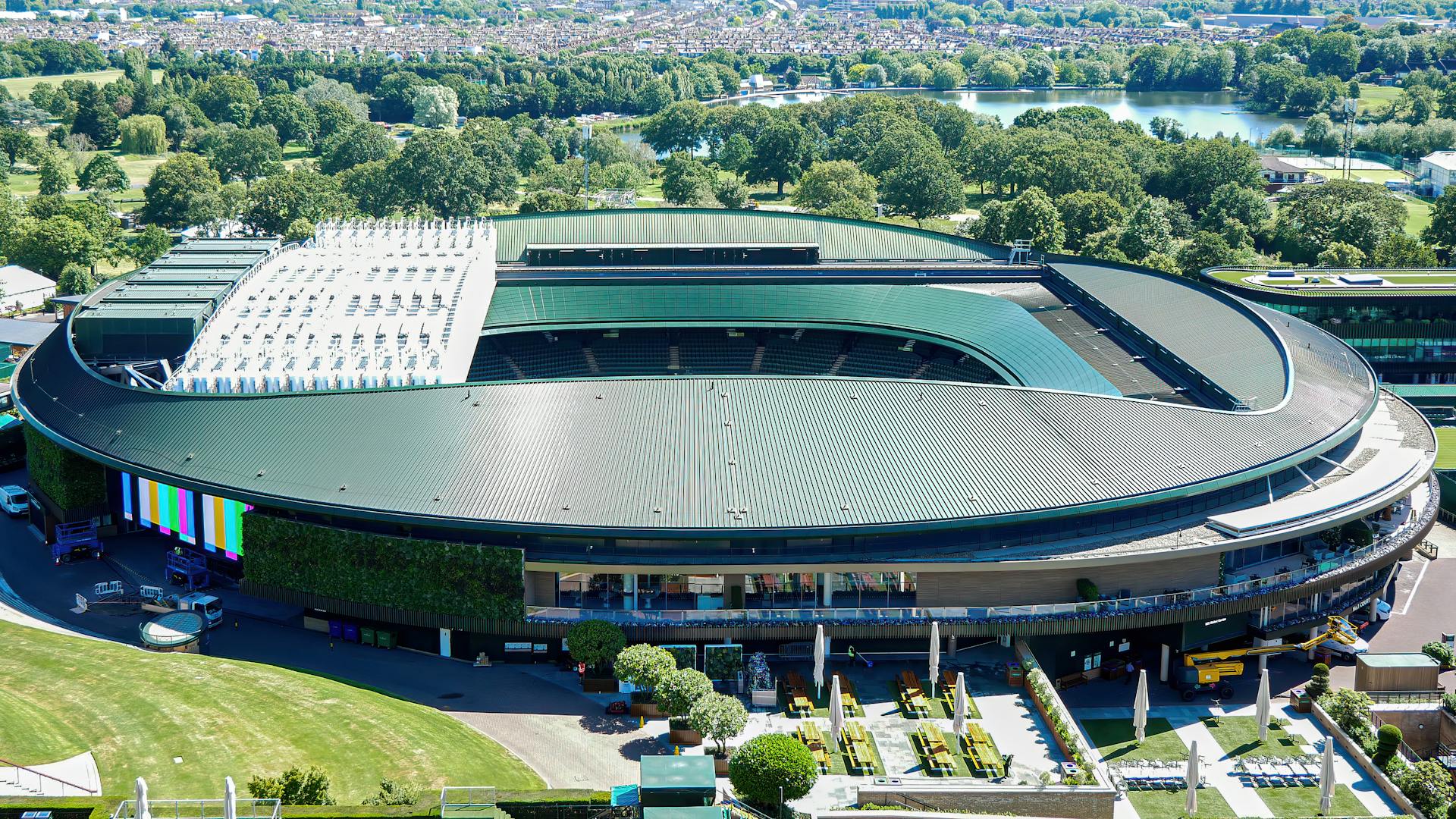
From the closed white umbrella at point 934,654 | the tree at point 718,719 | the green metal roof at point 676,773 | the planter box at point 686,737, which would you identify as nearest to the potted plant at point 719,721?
A: the tree at point 718,719

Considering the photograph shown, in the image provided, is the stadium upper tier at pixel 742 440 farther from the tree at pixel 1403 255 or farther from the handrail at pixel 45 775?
the tree at pixel 1403 255

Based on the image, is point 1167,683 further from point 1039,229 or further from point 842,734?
point 1039,229

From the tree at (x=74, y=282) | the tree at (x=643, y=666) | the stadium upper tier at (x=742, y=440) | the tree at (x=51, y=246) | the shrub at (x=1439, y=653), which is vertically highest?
the stadium upper tier at (x=742, y=440)

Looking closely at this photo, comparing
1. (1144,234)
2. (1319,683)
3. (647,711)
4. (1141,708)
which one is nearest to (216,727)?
(647,711)

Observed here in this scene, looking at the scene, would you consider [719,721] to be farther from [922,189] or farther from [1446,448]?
[922,189]

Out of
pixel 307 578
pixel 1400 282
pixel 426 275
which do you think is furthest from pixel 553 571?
pixel 1400 282
